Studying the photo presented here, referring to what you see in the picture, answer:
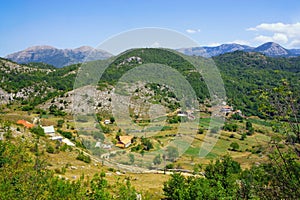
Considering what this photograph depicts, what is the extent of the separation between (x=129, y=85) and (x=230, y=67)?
328 ft

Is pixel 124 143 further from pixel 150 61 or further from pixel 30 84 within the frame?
pixel 150 61

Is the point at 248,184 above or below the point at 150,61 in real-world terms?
below

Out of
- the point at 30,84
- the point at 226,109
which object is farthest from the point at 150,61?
the point at 30,84

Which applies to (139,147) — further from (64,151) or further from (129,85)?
(129,85)

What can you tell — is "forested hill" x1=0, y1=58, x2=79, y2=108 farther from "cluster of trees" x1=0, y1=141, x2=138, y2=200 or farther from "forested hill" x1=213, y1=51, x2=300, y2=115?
"cluster of trees" x1=0, y1=141, x2=138, y2=200

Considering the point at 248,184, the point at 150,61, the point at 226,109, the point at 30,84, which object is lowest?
the point at 226,109

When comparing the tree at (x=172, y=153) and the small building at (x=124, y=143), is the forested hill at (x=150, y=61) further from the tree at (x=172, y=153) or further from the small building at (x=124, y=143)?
the small building at (x=124, y=143)

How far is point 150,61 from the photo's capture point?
134m

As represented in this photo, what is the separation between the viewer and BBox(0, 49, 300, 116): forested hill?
96125 mm

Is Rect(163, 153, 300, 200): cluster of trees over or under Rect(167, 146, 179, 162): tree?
over

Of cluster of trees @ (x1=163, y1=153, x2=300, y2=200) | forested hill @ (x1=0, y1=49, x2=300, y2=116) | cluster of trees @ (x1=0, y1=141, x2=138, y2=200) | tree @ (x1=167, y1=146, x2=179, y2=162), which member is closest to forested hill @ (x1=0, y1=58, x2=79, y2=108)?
forested hill @ (x1=0, y1=49, x2=300, y2=116)

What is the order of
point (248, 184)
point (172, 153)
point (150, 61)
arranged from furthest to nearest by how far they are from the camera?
point (150, 61)
point (172, 153)
point (248, 184)

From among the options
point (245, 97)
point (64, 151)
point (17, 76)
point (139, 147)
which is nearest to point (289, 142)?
point (64, 151)

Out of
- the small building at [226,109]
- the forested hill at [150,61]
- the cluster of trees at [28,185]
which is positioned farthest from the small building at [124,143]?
the small building at [226,109]
